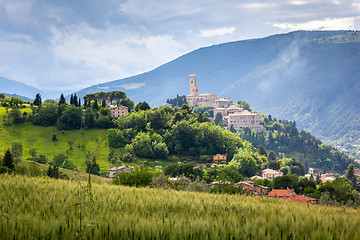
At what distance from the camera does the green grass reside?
89.2 metres

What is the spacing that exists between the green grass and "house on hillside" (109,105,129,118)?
11818mm

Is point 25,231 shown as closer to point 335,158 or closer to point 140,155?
point 140,155

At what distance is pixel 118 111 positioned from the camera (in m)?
118

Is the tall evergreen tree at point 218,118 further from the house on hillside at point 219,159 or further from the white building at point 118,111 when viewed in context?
the house on hillside at point 219,159

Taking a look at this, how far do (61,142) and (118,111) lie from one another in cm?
2547

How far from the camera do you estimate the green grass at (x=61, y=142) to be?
293 feet

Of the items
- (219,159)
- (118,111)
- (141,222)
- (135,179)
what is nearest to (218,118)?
(118,111)

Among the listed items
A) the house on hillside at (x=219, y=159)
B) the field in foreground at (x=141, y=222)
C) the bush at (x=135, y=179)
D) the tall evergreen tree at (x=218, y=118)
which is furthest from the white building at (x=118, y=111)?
the field in foreground at (x=141, y=222)

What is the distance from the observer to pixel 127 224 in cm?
596

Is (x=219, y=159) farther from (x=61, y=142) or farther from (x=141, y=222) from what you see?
(x=141, y=222)

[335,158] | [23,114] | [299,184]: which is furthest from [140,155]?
[335,158]

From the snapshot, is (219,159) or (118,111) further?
(118,111)

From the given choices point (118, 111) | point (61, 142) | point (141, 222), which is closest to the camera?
point (141, 222)

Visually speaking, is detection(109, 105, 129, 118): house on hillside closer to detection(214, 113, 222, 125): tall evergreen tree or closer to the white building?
the white building
